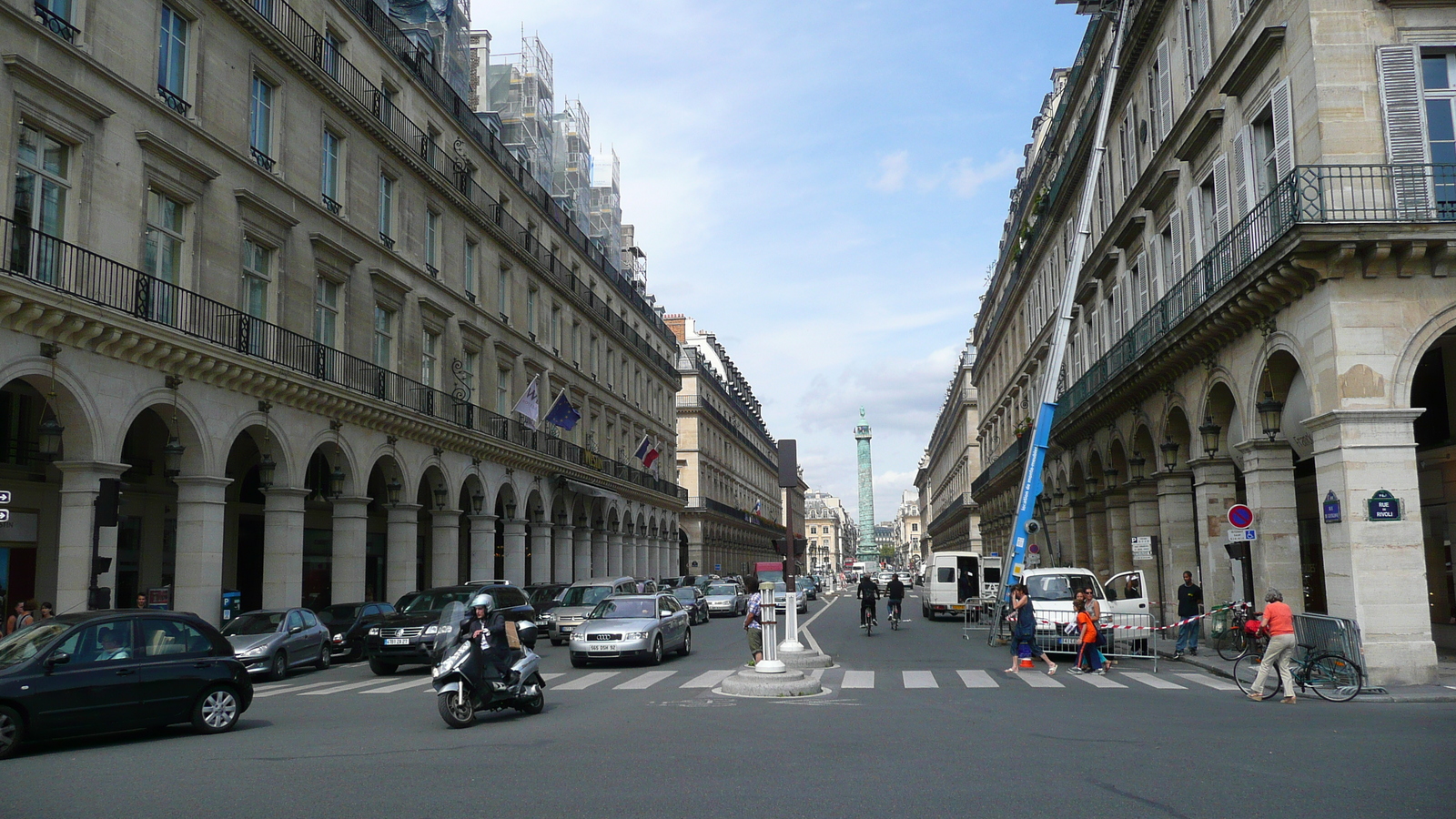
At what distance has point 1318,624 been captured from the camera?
15.9m

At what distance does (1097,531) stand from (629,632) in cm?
1950

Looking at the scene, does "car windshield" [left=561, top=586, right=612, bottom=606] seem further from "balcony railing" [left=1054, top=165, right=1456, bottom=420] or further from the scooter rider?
"balcony railing" [left=1054, top=165, right=1456, bottom=420]

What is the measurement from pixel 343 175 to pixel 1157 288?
21.3 m

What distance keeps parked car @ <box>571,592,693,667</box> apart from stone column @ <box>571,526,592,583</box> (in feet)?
91.1

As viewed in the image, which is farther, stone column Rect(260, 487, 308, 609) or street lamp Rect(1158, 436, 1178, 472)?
stone column Rect(260, 487, 308, 609)

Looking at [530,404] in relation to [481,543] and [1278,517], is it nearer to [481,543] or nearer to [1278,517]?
[481,543]

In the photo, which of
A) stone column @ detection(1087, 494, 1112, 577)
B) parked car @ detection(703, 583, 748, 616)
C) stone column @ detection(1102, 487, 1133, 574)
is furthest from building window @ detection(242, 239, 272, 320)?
stone column @ detection(1087, 494, 1112, 577)

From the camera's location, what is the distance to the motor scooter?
12.8m

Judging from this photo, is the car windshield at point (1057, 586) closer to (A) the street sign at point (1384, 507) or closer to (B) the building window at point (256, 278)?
(A) the street sign at point (1384, 507)

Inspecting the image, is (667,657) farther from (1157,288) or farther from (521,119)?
(521,119)

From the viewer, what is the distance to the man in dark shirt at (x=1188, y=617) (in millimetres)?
21719

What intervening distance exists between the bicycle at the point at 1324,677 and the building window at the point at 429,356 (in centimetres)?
2578

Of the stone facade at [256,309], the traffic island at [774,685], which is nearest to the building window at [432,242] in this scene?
the stone facade at [256,309]

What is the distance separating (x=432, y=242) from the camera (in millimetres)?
36094
